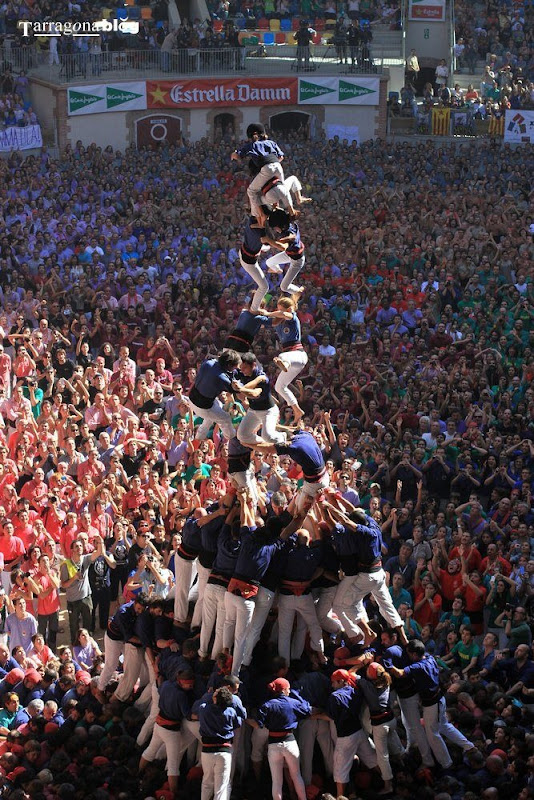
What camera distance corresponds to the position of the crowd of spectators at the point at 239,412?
13281mm

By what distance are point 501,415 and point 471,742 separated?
638cm

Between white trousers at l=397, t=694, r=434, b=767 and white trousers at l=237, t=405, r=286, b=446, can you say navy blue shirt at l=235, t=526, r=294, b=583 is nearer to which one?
white trousers at l=237, t=405, r=286, b=446

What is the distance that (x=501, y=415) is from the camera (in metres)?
18.2

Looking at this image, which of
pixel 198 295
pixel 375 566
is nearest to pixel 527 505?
pixel 375 566

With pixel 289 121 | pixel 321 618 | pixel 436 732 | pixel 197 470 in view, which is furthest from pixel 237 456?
pixel 289 121

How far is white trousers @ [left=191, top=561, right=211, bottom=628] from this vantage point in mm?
13164

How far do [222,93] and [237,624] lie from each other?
23.3 metres

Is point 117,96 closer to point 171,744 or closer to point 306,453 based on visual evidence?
point 306,453

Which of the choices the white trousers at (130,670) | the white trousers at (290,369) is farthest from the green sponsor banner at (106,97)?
the white trousers at (130,670)

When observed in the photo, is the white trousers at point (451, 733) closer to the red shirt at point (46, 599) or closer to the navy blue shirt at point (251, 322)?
the navy blue shirt at point (251, 322)

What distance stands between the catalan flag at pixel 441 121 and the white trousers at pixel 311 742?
943 inches

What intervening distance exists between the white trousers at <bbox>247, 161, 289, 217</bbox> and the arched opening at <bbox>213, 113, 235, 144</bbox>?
20486 mm

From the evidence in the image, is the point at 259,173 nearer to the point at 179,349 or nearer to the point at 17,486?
the point at 17,486

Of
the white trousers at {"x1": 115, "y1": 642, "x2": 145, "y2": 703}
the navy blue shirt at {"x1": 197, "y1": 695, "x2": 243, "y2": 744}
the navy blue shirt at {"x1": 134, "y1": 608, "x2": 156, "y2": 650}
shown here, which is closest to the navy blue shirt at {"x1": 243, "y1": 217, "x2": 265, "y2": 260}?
the navy blue shirt at {"x1": 134, "y1": 608, "x2": 156, "y2": 650}
